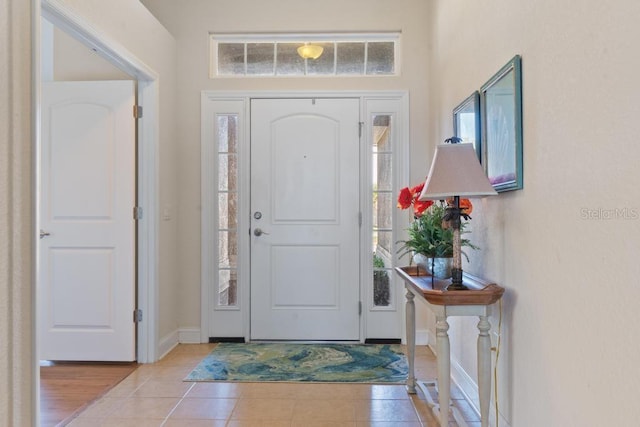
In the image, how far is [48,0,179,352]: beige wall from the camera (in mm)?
2496

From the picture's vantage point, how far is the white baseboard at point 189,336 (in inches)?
127

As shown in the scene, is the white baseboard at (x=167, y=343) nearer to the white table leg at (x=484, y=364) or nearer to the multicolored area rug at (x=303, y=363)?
the multicolored area rug at (x=303, y=363)

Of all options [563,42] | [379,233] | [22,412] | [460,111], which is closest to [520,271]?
[563,42]

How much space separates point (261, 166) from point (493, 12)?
6.43 feet

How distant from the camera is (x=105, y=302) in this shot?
2.76 meters

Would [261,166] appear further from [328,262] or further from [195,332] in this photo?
[195,332]

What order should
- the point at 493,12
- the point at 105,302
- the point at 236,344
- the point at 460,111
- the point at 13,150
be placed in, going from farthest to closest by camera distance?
1. the point at 236,344
2. the point at 105,302
3. the point at 460,111
4. the point at 493,12
5. the point at 13,150

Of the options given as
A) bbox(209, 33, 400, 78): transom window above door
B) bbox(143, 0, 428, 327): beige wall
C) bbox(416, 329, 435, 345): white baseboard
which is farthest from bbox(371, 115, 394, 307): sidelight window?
bbox(209, 33, 400, 78): transom window above door

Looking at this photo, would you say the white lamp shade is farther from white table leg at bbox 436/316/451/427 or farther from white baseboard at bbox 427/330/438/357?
white baseboard at bbox 427/330/438/357

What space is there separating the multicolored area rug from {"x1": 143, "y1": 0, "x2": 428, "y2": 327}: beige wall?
57 centimetres

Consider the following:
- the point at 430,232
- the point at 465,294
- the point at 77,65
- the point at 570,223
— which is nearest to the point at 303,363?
the point at 430,232

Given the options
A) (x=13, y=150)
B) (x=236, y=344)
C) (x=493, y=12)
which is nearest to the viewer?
(x=13, y=150)

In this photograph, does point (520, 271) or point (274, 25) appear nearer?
point (520, 271)

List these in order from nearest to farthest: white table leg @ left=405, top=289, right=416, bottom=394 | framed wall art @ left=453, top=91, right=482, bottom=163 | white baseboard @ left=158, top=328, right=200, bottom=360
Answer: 1. framed wall art @ left=453, top=91, right=482, bottom=163
2. white table leg @ left=405, top=289, right=416, bottom=394
3. white baseboard @ left=158, top=328, right=200, bottom=360
